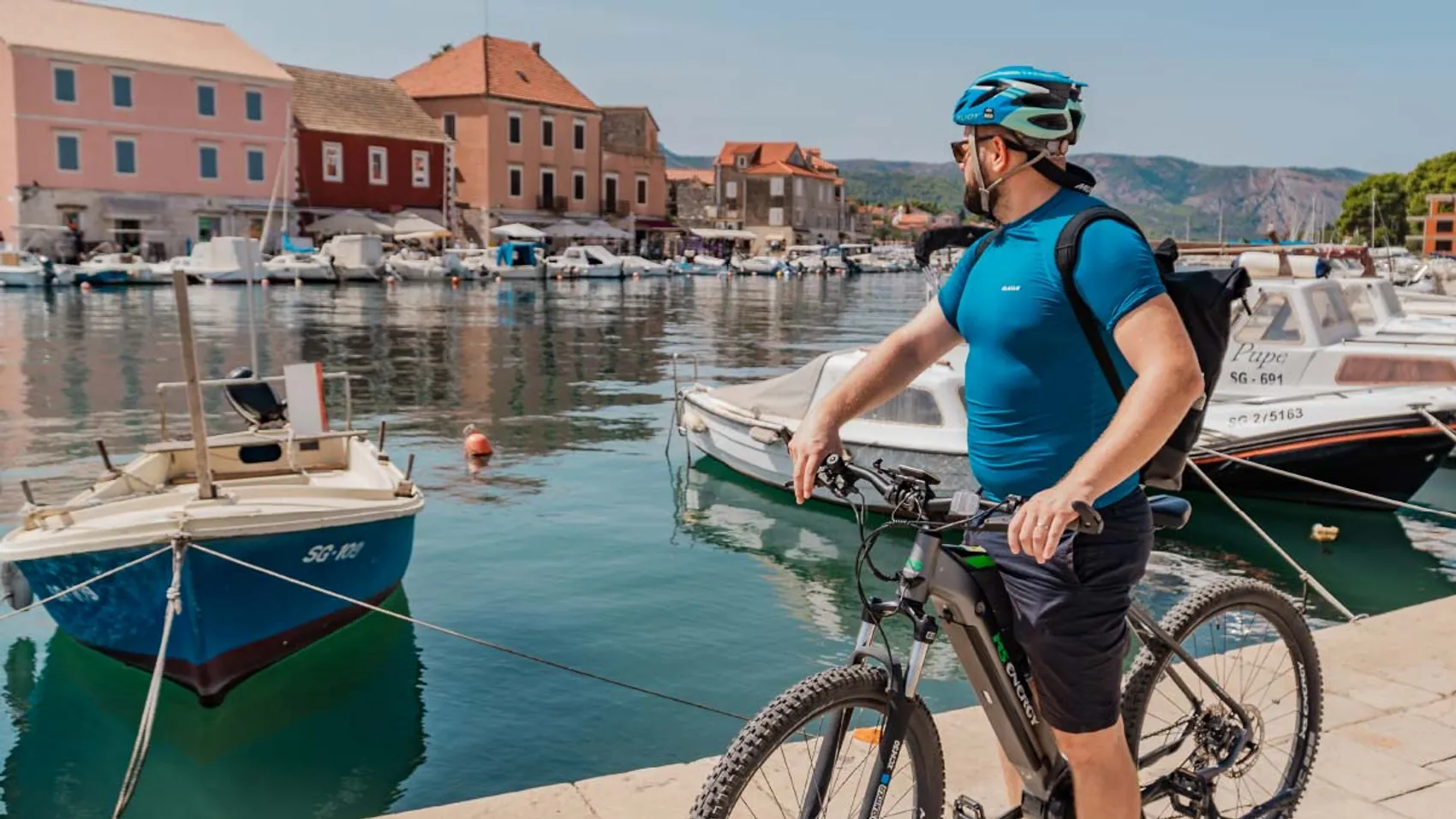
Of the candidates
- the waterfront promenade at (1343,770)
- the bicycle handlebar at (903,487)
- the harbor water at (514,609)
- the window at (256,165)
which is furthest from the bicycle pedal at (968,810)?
the window at (256,165)

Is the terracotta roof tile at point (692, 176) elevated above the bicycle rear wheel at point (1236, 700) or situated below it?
above

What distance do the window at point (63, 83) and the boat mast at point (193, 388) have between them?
52.4 m

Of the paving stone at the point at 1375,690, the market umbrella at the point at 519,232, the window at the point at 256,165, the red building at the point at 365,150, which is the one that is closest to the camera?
the paving stone at the point at 1375,690

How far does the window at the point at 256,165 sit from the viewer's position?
58.8 meters

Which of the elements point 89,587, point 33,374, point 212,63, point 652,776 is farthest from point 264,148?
point 652,776

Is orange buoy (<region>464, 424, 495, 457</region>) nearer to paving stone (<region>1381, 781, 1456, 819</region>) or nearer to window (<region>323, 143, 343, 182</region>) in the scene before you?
paving stone (<region>1381, 781, 1456, 819</region>)

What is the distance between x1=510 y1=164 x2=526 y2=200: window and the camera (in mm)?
73125

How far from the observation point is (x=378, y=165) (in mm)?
64312

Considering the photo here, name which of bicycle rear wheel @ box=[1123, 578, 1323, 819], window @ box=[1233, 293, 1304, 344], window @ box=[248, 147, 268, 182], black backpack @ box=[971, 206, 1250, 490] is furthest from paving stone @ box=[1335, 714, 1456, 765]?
window @ box=[248, 147, 268, 182]

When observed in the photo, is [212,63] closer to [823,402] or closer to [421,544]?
[421,544]

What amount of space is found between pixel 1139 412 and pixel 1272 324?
13834 mm

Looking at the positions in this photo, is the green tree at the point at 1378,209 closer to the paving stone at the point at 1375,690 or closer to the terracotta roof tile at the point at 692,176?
the terracotta roof tile at the point at 692,176

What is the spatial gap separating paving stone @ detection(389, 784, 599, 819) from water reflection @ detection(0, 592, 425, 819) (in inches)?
103

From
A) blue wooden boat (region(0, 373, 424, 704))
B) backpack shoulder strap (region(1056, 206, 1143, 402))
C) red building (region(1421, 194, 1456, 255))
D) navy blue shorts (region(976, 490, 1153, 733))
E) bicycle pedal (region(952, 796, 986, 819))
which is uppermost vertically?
red building (region(1421, 194, 1456, 255))
